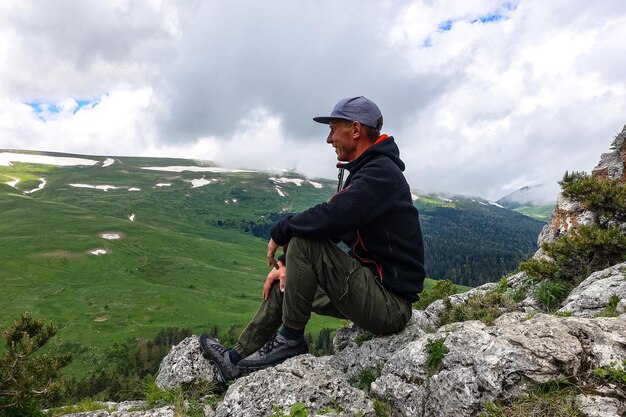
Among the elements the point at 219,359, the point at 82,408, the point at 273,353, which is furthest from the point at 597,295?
the point at 82,408

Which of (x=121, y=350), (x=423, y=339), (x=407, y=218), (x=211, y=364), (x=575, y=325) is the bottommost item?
(x=121, y=350)

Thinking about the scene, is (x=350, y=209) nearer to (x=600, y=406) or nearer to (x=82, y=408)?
(x=600, y=406)

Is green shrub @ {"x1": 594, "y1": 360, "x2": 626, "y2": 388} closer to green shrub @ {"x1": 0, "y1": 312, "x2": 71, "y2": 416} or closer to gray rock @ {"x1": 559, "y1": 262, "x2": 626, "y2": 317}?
gray rock @ {"x1": 559, "y1": 262, "x2": 626, "y2": 317}

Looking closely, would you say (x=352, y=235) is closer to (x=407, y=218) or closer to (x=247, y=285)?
(x=407, y=218)

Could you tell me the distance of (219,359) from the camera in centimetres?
862

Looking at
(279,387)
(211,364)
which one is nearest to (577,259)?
(279,387)

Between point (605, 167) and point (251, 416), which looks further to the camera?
point (605, 167)

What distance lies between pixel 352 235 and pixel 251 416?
12.9 ft

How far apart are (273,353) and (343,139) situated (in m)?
4.79

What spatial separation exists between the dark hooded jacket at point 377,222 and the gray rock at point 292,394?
224 cm

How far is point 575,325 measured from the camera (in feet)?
21.4

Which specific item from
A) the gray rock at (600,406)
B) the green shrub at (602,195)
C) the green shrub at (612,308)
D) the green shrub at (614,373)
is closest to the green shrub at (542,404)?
the gray rock at (600,406)

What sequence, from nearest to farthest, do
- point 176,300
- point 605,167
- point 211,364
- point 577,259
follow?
1. point 211,364
2. point 577,259
3. point 605,167
4. point 176,300

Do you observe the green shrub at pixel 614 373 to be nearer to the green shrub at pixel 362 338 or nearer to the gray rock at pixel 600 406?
the gray rock at pixel 600 406
